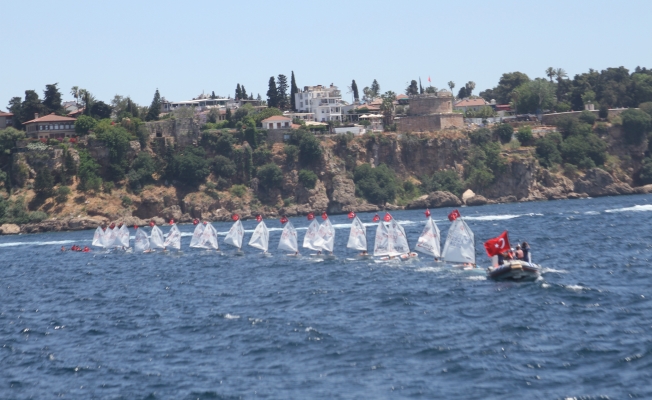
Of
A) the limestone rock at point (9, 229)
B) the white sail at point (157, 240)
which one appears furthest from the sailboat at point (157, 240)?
the limestone rock at point (9, 229)

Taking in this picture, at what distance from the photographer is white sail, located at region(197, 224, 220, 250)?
8194 centimetres

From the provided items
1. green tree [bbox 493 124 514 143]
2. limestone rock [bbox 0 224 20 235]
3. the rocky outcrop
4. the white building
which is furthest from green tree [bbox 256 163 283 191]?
the rocky outcrop

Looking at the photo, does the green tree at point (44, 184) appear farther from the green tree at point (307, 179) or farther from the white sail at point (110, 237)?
the white sail at point (110, 237)

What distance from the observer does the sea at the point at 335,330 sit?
106 feet

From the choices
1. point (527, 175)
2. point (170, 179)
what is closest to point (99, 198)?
point (170, 179)

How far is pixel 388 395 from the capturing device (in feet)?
101

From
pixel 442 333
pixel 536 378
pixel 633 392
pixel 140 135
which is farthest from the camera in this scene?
pixel 140 135

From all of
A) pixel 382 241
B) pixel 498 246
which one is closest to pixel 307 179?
pixel 382 241

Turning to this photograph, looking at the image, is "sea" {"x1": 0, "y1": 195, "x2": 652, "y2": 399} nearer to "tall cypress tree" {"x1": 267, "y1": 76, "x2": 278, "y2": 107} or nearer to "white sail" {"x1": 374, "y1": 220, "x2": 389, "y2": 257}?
"white sail" {"x1": 374, "y1": 220, "x2": 389, "y2": 257}

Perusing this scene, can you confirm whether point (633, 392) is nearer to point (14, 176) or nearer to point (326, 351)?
point (326, 351)

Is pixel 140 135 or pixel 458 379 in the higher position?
pixel 140 135

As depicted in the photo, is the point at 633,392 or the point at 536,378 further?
the point at 536,378

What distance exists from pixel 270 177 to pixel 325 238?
7068 centimetres

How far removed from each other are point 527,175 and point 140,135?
6215cm
